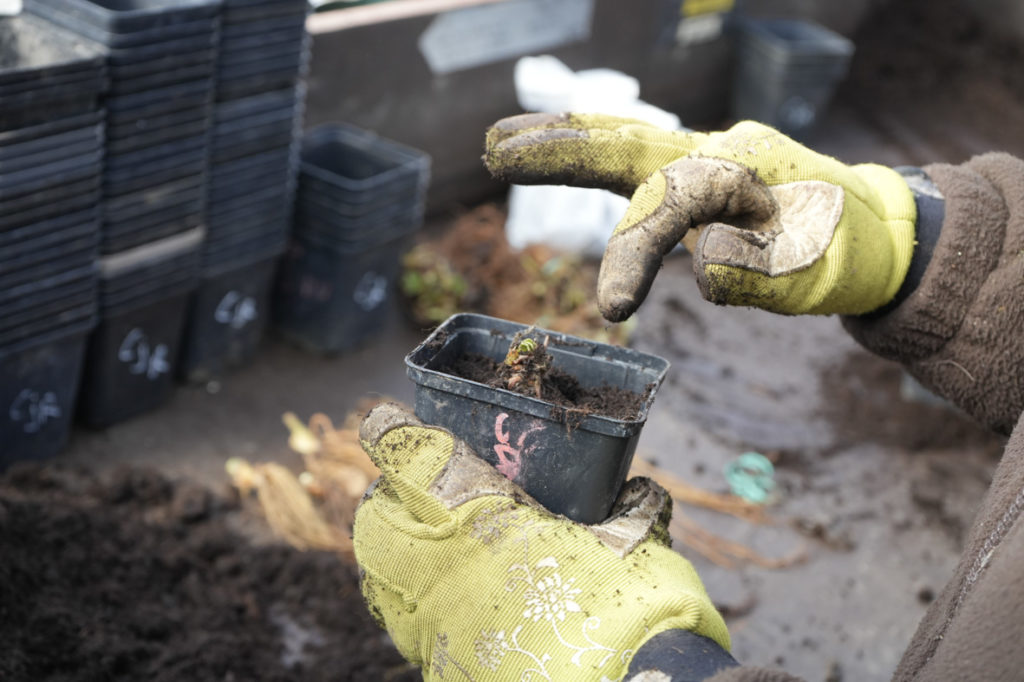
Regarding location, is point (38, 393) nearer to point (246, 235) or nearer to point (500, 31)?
point (246, 235)

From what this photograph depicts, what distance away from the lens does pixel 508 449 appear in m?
1.76

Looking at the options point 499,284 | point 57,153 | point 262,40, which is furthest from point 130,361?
point 499,284

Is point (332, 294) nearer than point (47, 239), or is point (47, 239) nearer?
point (47, 239)

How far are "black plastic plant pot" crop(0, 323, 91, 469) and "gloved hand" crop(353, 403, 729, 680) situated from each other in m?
2.05

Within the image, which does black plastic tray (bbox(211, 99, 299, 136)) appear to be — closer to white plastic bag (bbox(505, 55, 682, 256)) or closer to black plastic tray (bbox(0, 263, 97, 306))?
black plastic tray (bbox(0, 263, 97, 306))

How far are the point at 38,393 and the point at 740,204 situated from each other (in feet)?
8.74

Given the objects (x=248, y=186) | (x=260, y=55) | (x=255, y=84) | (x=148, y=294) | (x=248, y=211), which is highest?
(x=260, y=55)

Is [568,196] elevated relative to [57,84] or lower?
lower

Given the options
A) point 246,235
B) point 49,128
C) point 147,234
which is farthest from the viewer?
point 246,235

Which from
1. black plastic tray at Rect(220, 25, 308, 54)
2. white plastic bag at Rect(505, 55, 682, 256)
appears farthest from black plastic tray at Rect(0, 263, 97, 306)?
white plastic bag at Rect(505, 55, 682, 256)

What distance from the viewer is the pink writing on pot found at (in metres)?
1.74

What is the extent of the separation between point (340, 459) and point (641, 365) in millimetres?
2099

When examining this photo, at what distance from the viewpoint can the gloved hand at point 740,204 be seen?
176 centimetres

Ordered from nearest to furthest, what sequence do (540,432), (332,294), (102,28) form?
(540,432) < (102,28) < (332,294)
